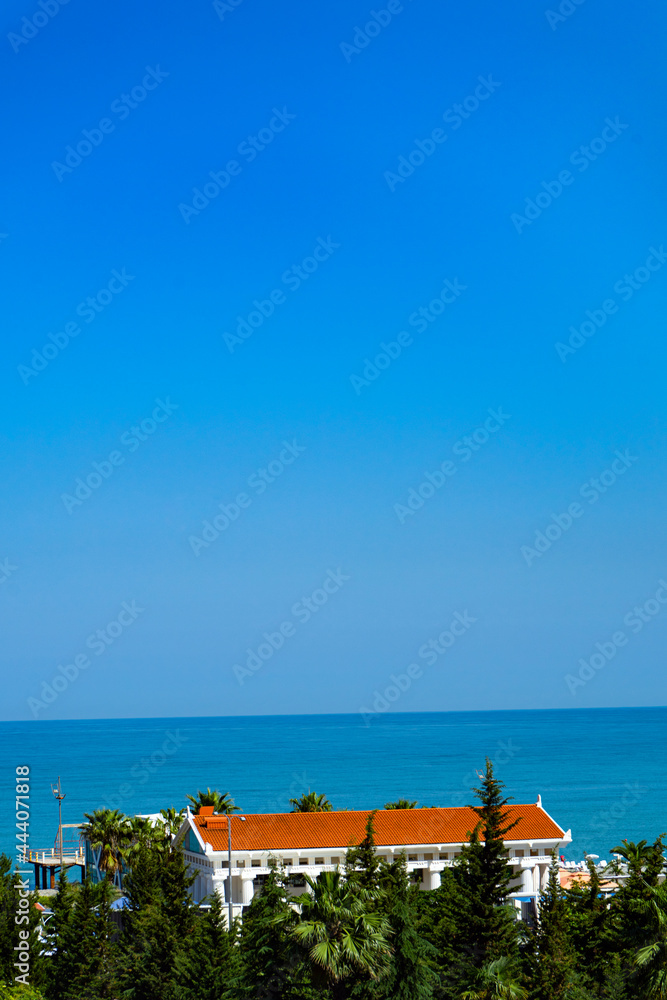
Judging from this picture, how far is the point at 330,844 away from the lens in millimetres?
70625

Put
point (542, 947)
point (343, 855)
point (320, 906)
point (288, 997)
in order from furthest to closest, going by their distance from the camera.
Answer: point (343, 855), point (542, 947), point (288, 997), point (320, 906)

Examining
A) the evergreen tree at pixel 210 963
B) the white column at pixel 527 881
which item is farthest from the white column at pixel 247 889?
the evergreen tree at pixel 210 963

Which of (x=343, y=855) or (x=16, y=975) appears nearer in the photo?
(x=16, y=975)

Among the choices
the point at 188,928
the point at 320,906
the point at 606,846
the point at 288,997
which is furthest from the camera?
the point at 606,846

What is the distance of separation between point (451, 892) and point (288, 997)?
960cm

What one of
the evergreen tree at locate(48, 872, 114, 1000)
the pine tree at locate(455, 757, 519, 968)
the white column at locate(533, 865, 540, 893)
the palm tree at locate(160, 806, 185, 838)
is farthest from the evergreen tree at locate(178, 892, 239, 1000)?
the white column at locate(533, 865, 540, 893)

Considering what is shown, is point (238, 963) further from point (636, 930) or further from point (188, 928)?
point (636, 930)

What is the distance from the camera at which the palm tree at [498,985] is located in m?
46.3

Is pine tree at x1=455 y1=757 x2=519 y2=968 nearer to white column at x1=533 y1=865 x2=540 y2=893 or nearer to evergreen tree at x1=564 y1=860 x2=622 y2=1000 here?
evergreen tree at x1=564 y1=860 x2=622 y2=1000

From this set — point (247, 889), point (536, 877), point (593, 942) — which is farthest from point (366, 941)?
point (536, 877)

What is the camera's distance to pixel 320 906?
42969 mm

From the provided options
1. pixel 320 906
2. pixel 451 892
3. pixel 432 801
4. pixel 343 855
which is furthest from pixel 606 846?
pixel 320 906

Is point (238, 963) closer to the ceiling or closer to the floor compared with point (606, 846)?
closer to the floor

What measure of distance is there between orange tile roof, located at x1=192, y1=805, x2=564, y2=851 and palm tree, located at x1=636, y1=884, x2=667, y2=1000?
89.7 feet
